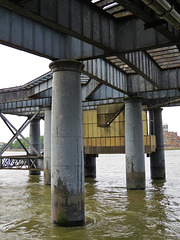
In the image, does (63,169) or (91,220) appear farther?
(91,220)

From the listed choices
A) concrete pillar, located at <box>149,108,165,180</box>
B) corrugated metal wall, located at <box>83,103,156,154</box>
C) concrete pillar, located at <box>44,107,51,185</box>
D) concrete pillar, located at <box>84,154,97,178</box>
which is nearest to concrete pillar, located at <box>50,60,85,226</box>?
concrete pillar, located at <box>44,107,51,185</box>

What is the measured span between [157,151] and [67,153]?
863 inches

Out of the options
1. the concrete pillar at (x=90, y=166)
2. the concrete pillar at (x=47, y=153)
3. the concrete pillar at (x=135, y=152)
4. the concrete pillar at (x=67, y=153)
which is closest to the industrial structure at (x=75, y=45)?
the concrete pillar at (x=67, y=153)

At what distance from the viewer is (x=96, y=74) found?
16344 mm

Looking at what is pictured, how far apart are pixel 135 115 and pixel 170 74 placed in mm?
4596

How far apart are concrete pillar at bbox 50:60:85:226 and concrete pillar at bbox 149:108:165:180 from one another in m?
20.9

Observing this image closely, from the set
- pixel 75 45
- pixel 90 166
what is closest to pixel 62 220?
pixel 75 45

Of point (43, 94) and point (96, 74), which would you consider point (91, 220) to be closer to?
point (96, 74)

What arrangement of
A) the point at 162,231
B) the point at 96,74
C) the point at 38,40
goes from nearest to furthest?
the point at 162,231 < the point at 38,40 < the point at 96,74

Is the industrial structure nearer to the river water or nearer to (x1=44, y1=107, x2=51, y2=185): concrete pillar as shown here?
the river water

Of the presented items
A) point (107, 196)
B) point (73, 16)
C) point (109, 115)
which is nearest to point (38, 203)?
point (107, 196)

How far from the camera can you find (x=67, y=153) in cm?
1120

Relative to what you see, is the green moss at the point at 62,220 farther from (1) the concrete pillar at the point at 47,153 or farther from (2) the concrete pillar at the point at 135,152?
(1) the concrete pillar at the point at 47,153

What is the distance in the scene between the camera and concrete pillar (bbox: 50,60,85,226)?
11.2 m
